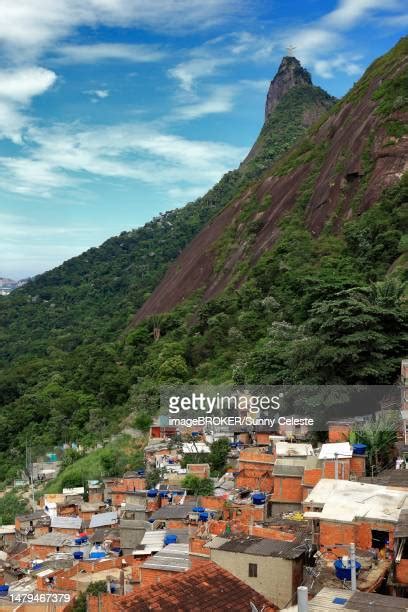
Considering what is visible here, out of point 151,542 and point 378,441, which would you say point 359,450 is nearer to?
point 378,441

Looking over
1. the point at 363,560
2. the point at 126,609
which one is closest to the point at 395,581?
the point at 363,560

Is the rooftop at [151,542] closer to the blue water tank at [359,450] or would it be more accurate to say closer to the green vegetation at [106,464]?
the blue water tank at [359,450]

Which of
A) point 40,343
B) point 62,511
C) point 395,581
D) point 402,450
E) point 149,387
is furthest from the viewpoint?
point 40,343

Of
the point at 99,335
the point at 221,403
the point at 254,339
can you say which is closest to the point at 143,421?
the point at 221,403

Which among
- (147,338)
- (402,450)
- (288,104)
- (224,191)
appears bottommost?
(402,450)

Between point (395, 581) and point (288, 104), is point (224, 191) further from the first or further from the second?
point (395, 581)

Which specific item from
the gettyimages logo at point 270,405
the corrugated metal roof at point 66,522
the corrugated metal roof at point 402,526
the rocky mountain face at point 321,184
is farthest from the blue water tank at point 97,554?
the rocky mountain face at point 321,184
